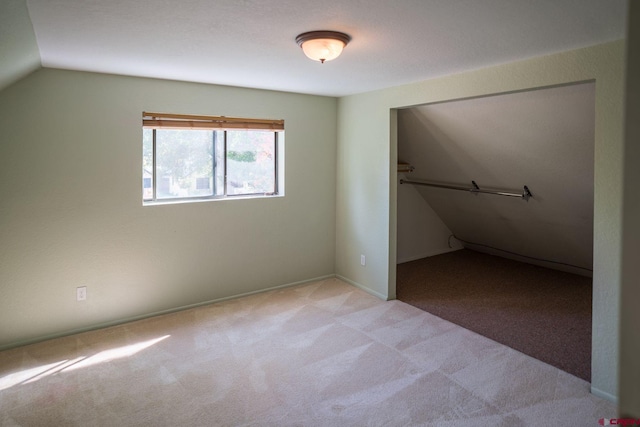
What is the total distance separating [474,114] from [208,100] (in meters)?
2.45

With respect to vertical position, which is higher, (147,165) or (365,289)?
(147,165)

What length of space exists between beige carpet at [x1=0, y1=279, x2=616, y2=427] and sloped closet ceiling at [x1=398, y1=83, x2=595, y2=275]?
173cm

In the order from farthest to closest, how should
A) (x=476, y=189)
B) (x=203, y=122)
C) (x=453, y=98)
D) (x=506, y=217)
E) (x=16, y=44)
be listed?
(x=506, y=217)
(x=476, y=189)
(x=203, y=122)
(x=453, y=98)
(x=16, y=44)

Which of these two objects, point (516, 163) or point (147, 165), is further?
point (516, 163)

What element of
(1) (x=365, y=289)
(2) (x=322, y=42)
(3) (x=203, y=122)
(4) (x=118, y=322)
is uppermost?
(2) (x=322, y=42)

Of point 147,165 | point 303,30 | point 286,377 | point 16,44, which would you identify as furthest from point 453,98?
point 16,44

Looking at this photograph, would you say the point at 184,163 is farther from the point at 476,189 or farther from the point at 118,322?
the point at 476,189

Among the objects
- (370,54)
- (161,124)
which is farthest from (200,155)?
(370,54)

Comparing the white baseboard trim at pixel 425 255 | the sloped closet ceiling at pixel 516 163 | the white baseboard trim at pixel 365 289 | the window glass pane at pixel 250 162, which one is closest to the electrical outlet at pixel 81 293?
the window glass pane at pixel 250 162

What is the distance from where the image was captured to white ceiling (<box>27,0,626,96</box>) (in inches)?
73.7

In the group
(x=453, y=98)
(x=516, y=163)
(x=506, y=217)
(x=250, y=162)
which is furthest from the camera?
(x=506, y=217)

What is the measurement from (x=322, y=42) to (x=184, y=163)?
2.18 metres

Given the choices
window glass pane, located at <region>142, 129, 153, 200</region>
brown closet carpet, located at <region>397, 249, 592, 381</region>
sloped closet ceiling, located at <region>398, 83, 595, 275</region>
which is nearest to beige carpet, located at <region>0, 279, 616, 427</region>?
brown closet carpet, located at <region>397, 249, 592, 381</region>

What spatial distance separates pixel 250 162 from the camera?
171 inches
